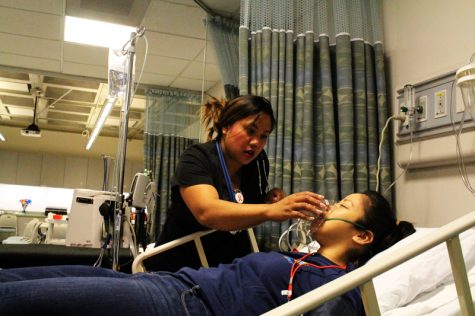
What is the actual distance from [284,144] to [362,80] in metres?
0.50

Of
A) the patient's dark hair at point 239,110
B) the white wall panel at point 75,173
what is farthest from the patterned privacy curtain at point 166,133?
the white wall panel at point 75,173

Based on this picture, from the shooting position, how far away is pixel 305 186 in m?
2.04

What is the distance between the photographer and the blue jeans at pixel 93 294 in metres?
0.95

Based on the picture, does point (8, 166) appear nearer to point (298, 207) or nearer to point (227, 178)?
point (227, 178)

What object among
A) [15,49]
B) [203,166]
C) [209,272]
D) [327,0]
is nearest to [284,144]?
[203,166]

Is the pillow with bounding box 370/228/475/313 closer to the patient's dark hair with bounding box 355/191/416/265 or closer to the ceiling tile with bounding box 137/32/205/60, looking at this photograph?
the patient's dark hair with bounding box 355/191/416/265

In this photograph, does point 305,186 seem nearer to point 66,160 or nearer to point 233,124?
point 233,124

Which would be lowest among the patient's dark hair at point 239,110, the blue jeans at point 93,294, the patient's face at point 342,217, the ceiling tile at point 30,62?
the blue jeans at point 93,294

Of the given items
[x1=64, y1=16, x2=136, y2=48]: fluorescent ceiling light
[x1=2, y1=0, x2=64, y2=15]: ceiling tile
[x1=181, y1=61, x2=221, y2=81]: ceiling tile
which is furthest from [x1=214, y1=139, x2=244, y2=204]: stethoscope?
[x1=181, y1=61, x2=221, y2=81]: ceiling tile

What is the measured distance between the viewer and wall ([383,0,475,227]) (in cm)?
179

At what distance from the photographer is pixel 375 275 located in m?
0.76

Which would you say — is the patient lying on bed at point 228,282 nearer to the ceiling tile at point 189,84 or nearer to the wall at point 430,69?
the wall at point 430,69

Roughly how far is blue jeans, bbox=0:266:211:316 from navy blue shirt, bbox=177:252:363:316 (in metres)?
0.04

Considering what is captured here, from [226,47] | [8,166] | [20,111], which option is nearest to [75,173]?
[8,166]
